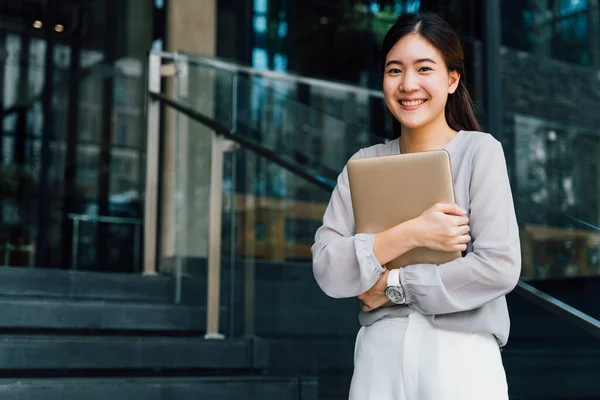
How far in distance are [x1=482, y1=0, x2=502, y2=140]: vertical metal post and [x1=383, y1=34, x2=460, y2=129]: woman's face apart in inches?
104

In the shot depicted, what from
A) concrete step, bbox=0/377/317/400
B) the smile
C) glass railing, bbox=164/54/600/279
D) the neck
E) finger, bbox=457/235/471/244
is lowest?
concrete step, bbox=0/377/317/400

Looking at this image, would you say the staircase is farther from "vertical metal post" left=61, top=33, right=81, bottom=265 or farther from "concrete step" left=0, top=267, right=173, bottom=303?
"vertical metal post" left=61, top=33, right=81, bottom=265

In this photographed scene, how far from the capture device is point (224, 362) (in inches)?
161

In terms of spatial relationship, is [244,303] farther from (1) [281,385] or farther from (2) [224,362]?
(1) [281,385]

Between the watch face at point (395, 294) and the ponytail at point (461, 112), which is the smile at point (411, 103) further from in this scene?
the watch face at point (395, 294)

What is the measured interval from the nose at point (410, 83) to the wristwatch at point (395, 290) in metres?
0.36

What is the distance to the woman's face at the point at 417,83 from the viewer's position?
69.9 inches

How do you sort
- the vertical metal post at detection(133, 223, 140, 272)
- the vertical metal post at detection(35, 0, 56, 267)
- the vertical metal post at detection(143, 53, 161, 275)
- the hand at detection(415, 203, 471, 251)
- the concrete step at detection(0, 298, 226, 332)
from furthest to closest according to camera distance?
1. the vertical metal post at detection(133, 223, 140, 272)
2. the vertical metal post at detection(35, 0, 56, 267)
3. the vertical metal post at detection(143, 53, 161, 275)
4. the concrete step at detection(0, 298, 226, 332)
5. the hand at detection(415, 203, 471, 251)

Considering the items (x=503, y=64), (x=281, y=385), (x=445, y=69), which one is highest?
(x=503, y=64)

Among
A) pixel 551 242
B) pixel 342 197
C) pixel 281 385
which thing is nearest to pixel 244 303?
pixel 281 385

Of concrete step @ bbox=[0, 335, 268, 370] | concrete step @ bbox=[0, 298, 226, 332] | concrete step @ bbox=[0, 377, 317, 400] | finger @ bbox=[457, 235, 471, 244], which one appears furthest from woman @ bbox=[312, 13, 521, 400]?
concrete step @ bbox=[0, 298, 226, 332]

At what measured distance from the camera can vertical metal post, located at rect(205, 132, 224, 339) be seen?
439cm

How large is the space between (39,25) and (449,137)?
6.15 m

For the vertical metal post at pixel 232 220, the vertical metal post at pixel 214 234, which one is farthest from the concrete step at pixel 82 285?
the vertical metal post at pixel 232 220
